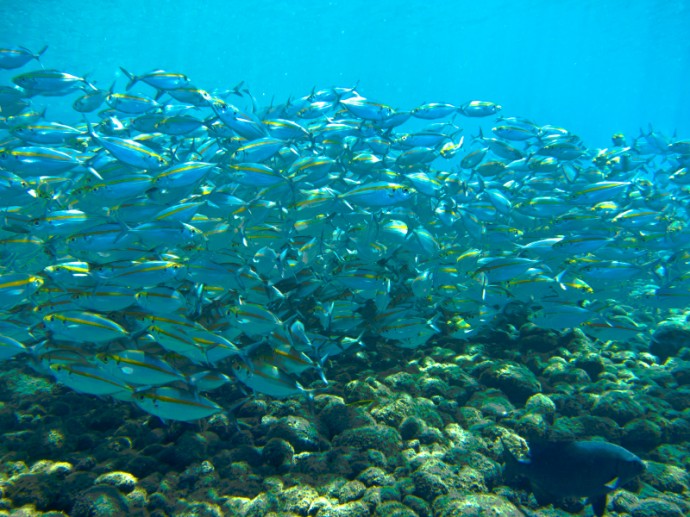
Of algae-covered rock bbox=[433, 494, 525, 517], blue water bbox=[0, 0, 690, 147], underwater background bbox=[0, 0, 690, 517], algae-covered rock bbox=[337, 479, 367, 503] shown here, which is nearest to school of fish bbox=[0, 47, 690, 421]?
underwater background bbox=[0, 0, 690, 517]

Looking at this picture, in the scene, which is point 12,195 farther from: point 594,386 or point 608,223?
point 608,223

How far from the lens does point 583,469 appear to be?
10.3 feet

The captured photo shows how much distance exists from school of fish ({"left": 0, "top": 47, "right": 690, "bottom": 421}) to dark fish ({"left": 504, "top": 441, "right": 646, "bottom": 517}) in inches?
72.7

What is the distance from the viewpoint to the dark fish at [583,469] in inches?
123

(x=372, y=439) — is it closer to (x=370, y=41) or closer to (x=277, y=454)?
(x=277, y=454)

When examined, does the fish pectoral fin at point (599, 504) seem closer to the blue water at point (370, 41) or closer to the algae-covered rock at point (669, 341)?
the algae-covered rock at point (669, 341)

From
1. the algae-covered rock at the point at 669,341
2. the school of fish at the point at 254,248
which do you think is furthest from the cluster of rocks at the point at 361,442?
the algae-covered rock at the point at 669,341

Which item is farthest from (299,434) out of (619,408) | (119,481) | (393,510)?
(619,408)

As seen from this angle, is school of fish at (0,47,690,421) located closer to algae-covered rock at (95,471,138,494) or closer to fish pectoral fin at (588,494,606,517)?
algae-covered rock at (95,471,138,494)

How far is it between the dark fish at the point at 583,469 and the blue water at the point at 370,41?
2466cm

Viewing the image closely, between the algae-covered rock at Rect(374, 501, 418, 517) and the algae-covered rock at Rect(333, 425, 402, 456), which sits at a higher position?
the algae-covered rock at Rect(333, 425, 402, 456)

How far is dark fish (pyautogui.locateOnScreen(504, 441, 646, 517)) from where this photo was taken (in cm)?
313

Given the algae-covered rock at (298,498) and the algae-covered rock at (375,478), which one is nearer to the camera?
the algae-covered rock at (298,498)

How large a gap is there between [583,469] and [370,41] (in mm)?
79048
